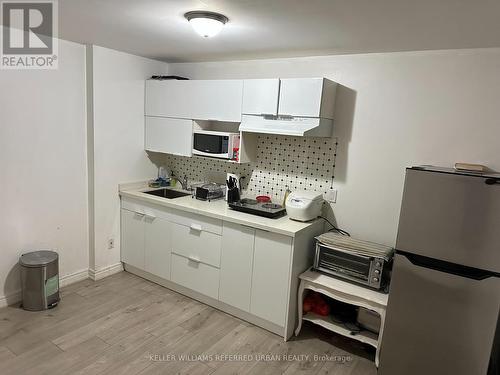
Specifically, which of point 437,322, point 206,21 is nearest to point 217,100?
point 206,21

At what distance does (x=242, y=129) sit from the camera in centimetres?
296

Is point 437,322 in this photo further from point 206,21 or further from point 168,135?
point 168,135

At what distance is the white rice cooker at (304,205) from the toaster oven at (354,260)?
208mm

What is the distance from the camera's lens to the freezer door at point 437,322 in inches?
77.1

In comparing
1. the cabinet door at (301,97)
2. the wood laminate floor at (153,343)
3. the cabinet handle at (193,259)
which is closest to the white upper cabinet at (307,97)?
the cabinet door at (301,97)

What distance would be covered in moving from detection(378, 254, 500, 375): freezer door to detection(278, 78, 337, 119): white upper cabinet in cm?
125

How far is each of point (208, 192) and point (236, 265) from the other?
0.83 m

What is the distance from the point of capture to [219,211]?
295cm

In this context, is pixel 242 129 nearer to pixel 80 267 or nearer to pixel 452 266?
pixel 452 266

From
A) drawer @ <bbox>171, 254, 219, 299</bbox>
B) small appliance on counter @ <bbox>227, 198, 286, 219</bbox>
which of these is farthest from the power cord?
drawer @ <bbox>171, 254, 219, 299</bbox>

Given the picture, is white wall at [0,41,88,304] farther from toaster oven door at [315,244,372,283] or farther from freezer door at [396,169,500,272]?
freezer door at [396,169,500,272]

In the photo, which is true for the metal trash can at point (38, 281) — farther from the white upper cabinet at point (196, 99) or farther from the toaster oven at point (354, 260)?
the toaster oven at point (354, 260)

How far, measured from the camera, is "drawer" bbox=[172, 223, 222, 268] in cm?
295

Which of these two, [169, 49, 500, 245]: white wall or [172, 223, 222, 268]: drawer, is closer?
[169, 49, 500, 245]: white wall
